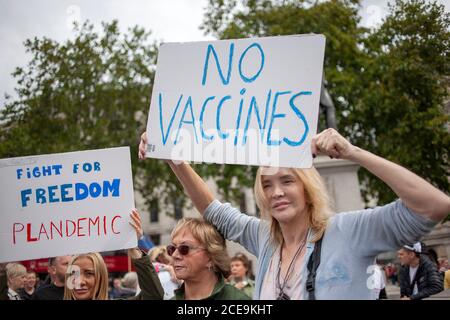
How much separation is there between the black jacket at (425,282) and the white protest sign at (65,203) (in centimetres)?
141

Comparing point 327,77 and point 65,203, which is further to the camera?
point 327,77

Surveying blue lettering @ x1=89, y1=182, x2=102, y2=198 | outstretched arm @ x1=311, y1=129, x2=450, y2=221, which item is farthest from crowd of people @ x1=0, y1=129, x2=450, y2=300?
blue lettering @ x1=89, y1=182, x2=102, y2=198

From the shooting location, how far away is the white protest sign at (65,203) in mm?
2746

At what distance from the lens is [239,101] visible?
7.66 ft

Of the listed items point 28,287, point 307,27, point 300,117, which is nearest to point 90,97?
point 307,27

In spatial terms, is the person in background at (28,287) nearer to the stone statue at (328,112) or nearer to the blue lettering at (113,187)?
the blue lettering at (113,187)

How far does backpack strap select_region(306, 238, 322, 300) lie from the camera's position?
6.07ft

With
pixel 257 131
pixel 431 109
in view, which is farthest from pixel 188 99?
pixel 431 109

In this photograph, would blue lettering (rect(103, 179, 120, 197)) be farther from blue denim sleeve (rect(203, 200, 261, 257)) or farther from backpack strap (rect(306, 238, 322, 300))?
backpack strap (rect(306, 238, 322, 300))

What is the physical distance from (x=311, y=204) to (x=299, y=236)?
5.1 inches

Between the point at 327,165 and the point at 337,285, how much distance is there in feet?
26.0

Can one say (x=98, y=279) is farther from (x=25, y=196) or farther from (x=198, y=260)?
(x=198, y=260)
